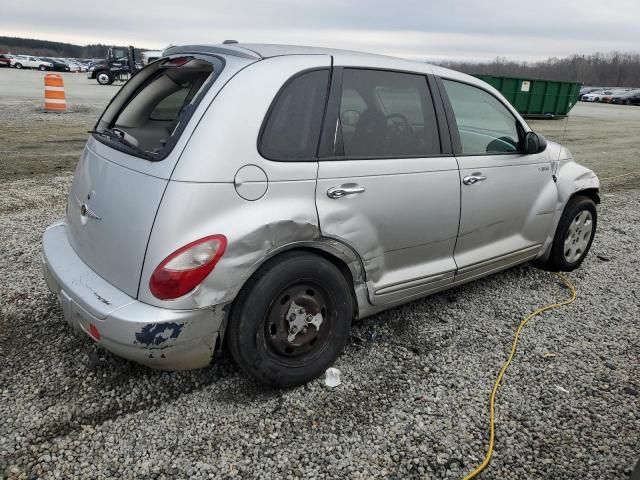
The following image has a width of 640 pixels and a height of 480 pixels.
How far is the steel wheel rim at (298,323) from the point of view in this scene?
9.09 ft

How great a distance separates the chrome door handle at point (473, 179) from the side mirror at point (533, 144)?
0.60 m

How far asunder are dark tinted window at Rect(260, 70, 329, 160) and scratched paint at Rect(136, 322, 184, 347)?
94cm

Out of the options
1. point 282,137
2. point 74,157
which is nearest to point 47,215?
point 74,157

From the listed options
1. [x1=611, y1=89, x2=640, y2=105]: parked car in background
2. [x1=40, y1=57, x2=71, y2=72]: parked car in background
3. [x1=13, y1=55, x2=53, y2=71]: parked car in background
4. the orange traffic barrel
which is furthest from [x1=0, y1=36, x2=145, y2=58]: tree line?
the orange traffic barrel

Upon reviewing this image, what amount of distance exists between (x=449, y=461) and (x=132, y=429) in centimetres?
156

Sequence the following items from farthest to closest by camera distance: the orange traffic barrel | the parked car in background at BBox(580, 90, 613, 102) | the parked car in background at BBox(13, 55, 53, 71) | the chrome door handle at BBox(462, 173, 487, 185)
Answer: the parked car in background at BBox(13, 55, 53, 71)
the parked car in background at BBox(580, 90, 613, 102)
the orange traffic barrel
the chrome door handle at BBox(462, 173, 487, 185)

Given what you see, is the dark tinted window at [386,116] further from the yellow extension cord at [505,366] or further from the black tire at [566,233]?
the black tire at [566,233]

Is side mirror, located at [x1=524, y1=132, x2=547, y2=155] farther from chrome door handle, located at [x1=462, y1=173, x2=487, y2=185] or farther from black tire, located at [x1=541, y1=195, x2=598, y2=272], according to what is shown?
black tire, located at [x1=541, y1=195, x2=598, y2=272]

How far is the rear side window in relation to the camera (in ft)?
11.8

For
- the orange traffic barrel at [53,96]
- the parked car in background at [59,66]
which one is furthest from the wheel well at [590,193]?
the parked car in background at [59,66]

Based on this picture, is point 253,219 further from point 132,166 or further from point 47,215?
point 47,215

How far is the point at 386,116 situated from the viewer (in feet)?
10.6

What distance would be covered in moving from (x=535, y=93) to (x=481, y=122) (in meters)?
20.9

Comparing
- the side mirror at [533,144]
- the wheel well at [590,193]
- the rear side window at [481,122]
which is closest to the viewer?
the rear side window at [481,122]
